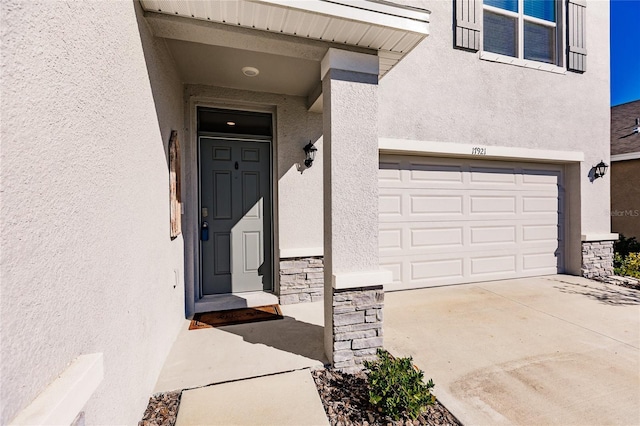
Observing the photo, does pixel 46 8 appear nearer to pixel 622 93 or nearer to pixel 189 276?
pixel 189 276

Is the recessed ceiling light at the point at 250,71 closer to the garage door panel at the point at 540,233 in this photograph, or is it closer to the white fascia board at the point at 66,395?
the white fascia board at the point at 66,395

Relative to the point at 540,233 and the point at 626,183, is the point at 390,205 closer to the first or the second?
the point at 540,233

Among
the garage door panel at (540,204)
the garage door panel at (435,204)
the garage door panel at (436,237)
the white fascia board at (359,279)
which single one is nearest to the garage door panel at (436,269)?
the garage door panel at (436,237)

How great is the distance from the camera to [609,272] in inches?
214

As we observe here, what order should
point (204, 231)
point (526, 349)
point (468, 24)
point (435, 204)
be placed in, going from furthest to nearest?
1. point (435, 204)
2. point (468, 24)
3. point (204, 231)
4. point (526, 349)

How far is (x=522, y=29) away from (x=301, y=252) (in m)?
5.66

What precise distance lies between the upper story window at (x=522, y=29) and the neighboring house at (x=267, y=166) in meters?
0.04

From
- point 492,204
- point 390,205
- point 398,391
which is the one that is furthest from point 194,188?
point 492,204

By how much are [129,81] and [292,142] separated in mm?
2360

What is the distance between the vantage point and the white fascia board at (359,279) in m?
2.41

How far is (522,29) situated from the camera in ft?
16.5

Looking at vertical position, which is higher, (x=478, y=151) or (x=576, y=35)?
(x=576, y=35)

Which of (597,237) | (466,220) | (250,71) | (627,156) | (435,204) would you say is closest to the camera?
(250,71)

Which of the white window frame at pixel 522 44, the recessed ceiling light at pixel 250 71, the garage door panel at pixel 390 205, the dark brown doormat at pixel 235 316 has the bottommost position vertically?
the dark brown doormat at pixel 235 316
